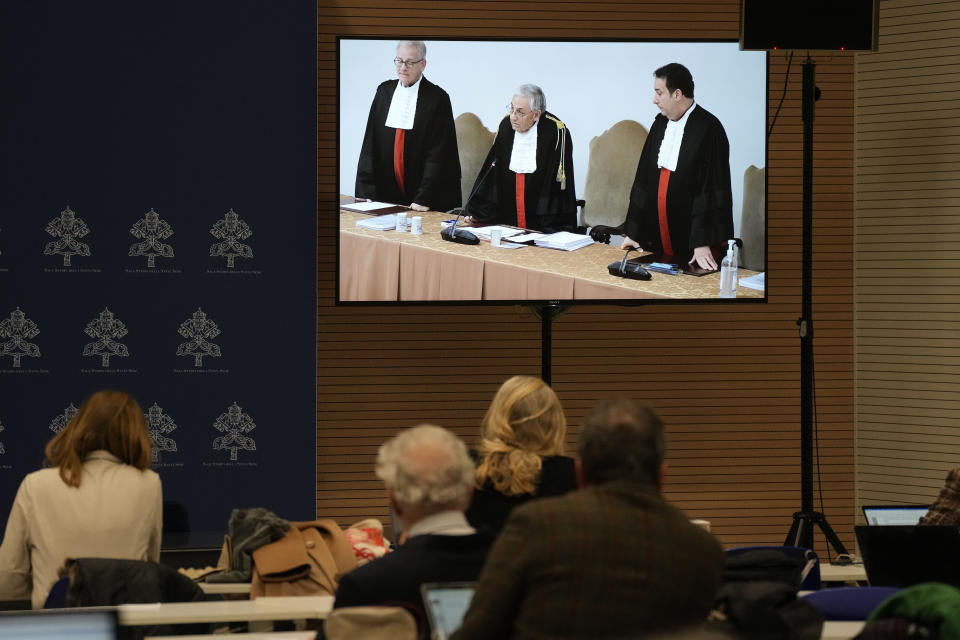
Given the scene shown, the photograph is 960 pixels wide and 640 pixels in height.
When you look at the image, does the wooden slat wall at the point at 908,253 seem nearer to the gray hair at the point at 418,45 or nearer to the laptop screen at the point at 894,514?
the laptop screen at the point at 894,514

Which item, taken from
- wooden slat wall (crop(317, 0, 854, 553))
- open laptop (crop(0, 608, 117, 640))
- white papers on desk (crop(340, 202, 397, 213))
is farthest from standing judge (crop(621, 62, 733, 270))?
open laptop (crop(0, 608, 117, 640))

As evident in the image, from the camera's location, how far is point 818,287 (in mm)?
6562

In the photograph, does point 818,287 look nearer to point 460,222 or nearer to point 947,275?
point 947,275

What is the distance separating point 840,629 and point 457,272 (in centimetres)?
347

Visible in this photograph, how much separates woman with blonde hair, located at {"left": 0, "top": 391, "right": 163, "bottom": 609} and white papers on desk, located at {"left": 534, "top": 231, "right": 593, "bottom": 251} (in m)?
2.73

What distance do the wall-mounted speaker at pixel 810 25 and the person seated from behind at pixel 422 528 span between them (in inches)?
144

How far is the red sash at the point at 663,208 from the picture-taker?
584 cm

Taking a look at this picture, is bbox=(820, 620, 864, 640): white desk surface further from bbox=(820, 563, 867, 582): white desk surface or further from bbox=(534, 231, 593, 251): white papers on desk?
bbox=(534, 231, 593, 251): white papers on desk

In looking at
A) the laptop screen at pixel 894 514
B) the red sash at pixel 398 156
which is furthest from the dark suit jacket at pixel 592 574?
the red sash at pixel 398 156

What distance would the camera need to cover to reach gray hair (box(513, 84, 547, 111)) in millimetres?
5781

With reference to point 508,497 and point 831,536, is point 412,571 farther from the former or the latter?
point 831,536

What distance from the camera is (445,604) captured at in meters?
2.12

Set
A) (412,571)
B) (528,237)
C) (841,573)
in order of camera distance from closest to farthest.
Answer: (412,571), (841,573), (528,237)

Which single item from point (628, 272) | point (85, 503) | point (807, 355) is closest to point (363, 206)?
point (628, 272)
